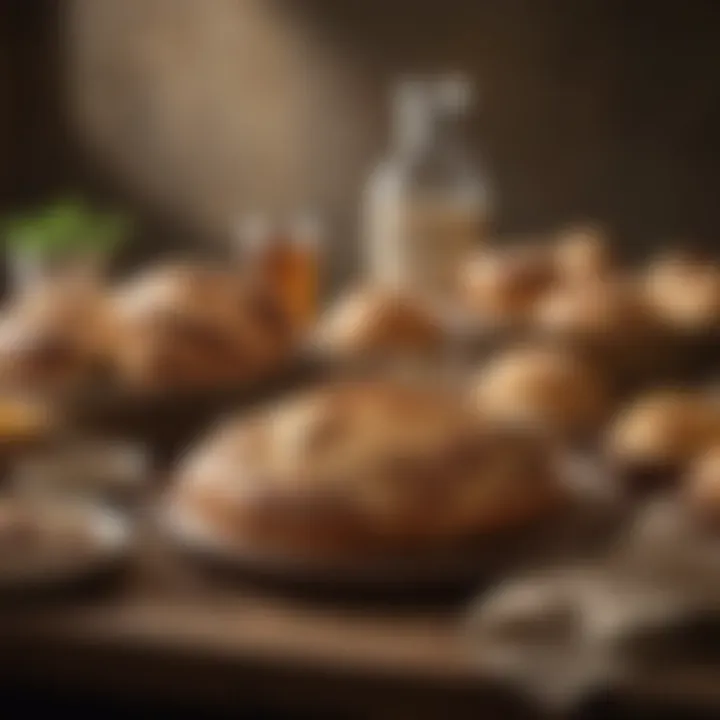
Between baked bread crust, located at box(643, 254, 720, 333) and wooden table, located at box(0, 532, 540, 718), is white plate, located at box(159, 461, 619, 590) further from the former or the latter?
baked bread crust, located at box(643, 254, 720, 333)

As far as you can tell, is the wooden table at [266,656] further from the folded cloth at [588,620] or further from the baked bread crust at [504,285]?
the baked bread crust at [504,285]

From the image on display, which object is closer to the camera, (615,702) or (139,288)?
(615,702)

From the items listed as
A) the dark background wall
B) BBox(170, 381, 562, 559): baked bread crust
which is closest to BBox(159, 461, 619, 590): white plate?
BBox(170, 381, 562, 559): baked bread crust

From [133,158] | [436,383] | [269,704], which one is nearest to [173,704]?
[269,704]

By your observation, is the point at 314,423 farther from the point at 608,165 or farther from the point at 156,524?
the point at 608,165

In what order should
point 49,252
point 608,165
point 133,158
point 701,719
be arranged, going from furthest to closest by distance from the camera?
1. point 133,158
2. point 608,165
3. point 49,252
4. point 701,719

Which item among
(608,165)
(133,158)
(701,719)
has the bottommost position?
(701,719)
